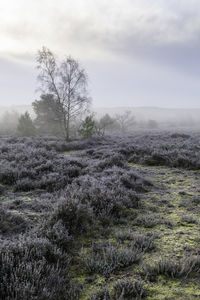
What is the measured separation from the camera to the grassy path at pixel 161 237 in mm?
2426

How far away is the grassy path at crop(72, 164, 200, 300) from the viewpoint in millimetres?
2426

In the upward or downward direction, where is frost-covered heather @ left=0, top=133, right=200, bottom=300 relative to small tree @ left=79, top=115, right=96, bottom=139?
downward

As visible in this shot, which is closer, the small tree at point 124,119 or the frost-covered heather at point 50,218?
the frost-covered heather at point 50,218

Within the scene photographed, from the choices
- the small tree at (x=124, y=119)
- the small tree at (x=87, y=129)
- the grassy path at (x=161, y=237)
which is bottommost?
the grassy path at (x=161, y=237)

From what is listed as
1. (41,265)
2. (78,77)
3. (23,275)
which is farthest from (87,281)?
(78,77)

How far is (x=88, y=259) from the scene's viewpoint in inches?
113

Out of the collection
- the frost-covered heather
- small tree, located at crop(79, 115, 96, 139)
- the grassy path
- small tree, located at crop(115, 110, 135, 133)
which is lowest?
the grassy path

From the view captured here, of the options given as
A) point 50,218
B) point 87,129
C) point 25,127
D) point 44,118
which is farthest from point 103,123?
point 50,218

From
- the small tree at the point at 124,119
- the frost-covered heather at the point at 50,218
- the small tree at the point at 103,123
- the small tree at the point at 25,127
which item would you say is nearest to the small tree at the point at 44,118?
the small tree at the point at 25,127

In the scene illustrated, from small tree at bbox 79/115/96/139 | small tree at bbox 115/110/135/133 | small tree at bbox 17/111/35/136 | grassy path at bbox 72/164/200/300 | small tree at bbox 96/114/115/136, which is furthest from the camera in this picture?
small tree at bbox 115/110/135/133

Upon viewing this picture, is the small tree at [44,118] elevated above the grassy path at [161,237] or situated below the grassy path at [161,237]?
above

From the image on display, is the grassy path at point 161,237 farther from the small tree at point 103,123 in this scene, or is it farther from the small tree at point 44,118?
the small tree at point 44,118

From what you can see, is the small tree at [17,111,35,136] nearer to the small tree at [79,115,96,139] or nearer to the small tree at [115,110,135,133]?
the small tree at [79,115,96,139]

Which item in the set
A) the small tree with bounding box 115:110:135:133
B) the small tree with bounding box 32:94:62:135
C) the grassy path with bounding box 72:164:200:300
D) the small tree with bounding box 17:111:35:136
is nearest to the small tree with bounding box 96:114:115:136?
the small tree with bounding box 32:94:62:135
